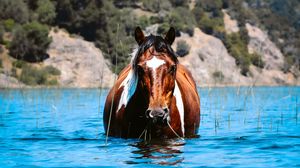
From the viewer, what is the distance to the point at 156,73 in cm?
859

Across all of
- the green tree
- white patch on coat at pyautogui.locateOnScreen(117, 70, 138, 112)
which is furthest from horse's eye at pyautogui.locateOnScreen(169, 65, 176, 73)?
the green tree

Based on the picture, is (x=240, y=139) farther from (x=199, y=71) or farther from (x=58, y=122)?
(x=199, y=71)

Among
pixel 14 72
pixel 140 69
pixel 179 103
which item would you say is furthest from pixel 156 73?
pixel 14 72

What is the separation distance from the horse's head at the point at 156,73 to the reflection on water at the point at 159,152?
0.50 meters

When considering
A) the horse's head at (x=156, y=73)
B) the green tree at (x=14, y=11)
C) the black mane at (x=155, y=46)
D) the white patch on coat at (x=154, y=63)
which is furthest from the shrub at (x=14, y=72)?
the white patch on coat at (x=154, y=63)

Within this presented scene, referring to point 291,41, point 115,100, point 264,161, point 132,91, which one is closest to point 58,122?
point 115,100

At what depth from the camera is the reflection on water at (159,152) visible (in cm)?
778

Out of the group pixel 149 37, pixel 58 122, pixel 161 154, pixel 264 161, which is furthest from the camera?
pixel 58 122

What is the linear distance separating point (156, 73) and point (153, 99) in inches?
19.8

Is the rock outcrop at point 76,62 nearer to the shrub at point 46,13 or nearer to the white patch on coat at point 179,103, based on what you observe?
the shrub at point 46,13

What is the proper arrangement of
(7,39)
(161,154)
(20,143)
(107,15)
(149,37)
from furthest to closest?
(107,15), (7,39), (20,143), (149,37), (161,154)

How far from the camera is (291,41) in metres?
113

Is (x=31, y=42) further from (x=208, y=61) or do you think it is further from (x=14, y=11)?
(x=208, y=61)

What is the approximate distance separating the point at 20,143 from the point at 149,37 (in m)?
3.19
